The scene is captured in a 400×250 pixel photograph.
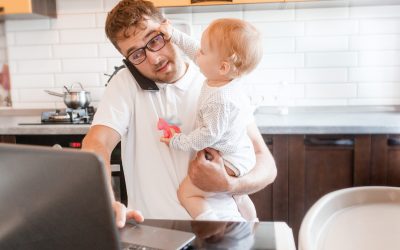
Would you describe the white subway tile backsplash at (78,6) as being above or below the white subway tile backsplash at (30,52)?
above

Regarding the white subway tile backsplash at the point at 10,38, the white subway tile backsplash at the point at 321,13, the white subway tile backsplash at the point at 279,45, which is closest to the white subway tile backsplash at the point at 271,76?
the white subway tile backsplash at the point at 279,45

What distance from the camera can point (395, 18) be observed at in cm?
263

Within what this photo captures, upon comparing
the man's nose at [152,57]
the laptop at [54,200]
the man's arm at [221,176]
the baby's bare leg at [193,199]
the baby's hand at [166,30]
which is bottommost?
the baby's bare leg at [193,199]

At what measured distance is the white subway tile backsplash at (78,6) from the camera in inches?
112

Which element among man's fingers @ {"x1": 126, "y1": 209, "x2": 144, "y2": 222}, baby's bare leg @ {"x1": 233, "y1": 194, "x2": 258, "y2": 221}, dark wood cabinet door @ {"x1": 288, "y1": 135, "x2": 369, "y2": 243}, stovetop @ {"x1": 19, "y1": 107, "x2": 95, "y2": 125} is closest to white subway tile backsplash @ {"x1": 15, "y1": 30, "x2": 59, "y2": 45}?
stovetop @ {"x1": 19, "y1": 107, "x2": 95, "y2": 125}

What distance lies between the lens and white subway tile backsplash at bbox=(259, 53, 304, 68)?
2.73 meters

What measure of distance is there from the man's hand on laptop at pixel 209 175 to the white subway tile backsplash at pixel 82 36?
69.5 inches

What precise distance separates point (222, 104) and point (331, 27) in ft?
5.32

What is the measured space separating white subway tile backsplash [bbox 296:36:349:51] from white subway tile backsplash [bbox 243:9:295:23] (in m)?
0.16

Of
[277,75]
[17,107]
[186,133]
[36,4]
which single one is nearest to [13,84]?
[17,107]

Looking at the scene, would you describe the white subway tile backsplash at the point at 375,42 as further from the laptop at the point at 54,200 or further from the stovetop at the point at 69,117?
the laptop at the point at 54,200

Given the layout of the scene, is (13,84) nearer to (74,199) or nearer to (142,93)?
(142,93)

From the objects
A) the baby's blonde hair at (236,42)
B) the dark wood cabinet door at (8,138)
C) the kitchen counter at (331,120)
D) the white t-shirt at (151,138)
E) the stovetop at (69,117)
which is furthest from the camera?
the stovetop at (69,117)

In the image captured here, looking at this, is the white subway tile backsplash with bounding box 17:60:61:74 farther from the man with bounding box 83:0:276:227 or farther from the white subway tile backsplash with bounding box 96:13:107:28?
the man with bounding box 83:0:276:227
